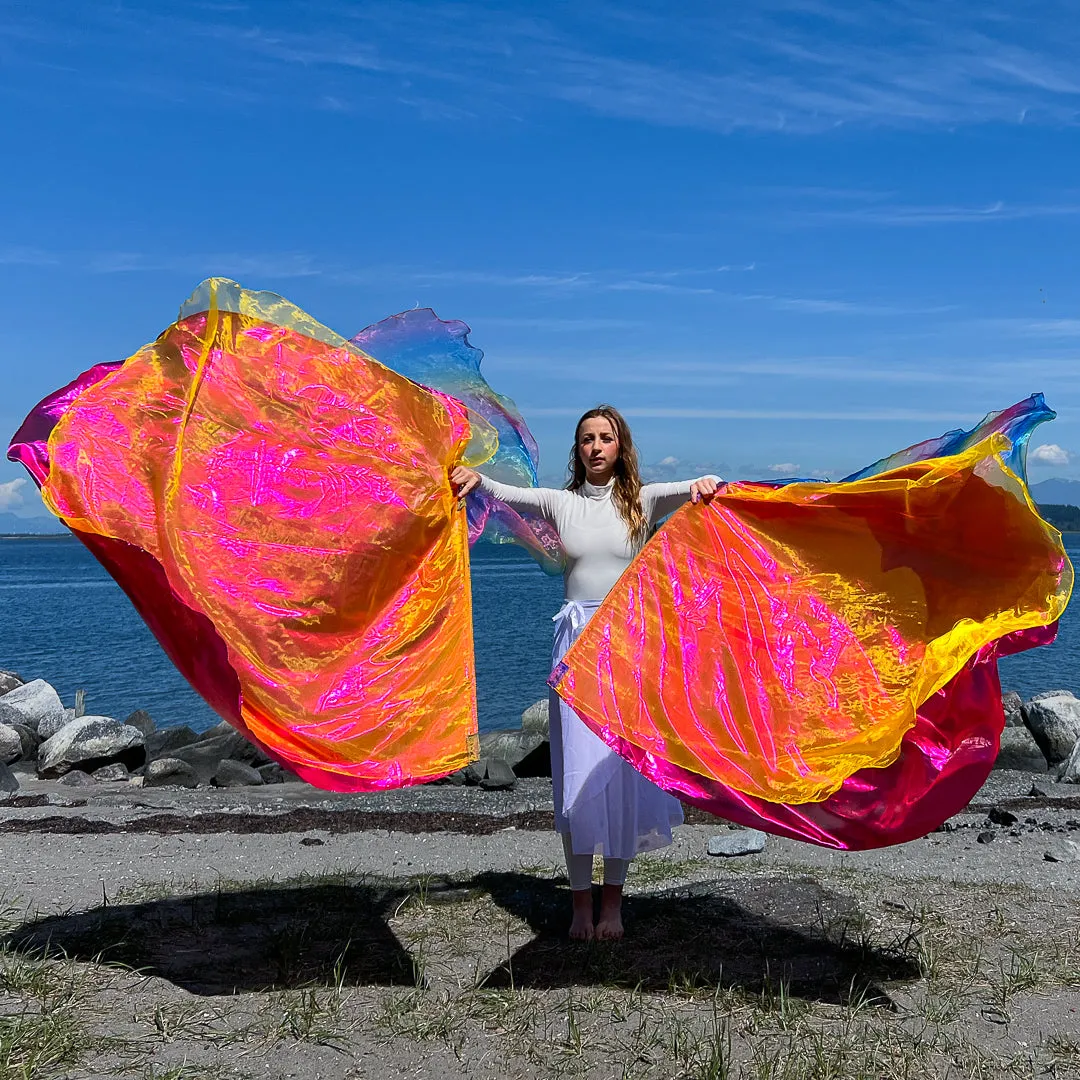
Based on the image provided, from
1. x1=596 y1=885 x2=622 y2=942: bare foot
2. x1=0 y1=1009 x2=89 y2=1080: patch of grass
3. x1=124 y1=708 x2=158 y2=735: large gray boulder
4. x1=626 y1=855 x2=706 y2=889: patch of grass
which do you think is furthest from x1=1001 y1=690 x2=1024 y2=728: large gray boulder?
x1=124 y1=708 x2=158 y2=735: large gray boulder

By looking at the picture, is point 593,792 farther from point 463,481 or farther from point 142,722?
point 142,722

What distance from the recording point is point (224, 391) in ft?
17.7

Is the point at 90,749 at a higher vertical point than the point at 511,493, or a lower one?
lower

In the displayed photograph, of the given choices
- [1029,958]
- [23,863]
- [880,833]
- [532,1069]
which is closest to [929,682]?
[880,833]

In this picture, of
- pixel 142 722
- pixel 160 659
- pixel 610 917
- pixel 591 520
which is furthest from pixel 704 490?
pixel 160 659

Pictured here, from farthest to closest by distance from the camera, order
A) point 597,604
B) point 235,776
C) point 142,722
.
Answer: point 142,722 → point 235,776 → point 597,604

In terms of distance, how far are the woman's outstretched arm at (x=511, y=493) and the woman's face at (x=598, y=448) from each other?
0.63ft

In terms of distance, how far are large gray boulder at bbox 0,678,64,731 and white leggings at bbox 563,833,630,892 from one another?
47.0 ft

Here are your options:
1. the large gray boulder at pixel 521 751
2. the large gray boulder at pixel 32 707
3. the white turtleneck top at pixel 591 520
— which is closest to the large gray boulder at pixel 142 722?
the large gray boulder at pixel 32 707

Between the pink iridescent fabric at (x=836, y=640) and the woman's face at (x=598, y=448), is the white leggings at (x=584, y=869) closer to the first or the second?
the pink iridescent fabric at (x=836, y=640)

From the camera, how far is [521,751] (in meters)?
13.5

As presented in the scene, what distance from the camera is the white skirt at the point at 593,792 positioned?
5090 millimetres

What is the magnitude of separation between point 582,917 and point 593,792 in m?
0.78

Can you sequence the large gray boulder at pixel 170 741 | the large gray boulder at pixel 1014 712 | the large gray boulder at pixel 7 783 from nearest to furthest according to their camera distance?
the large gray boulder at pixel 7 783 < the large gray boulder at pixel 1014 712 < the large gray boulder at pixel 170 741
